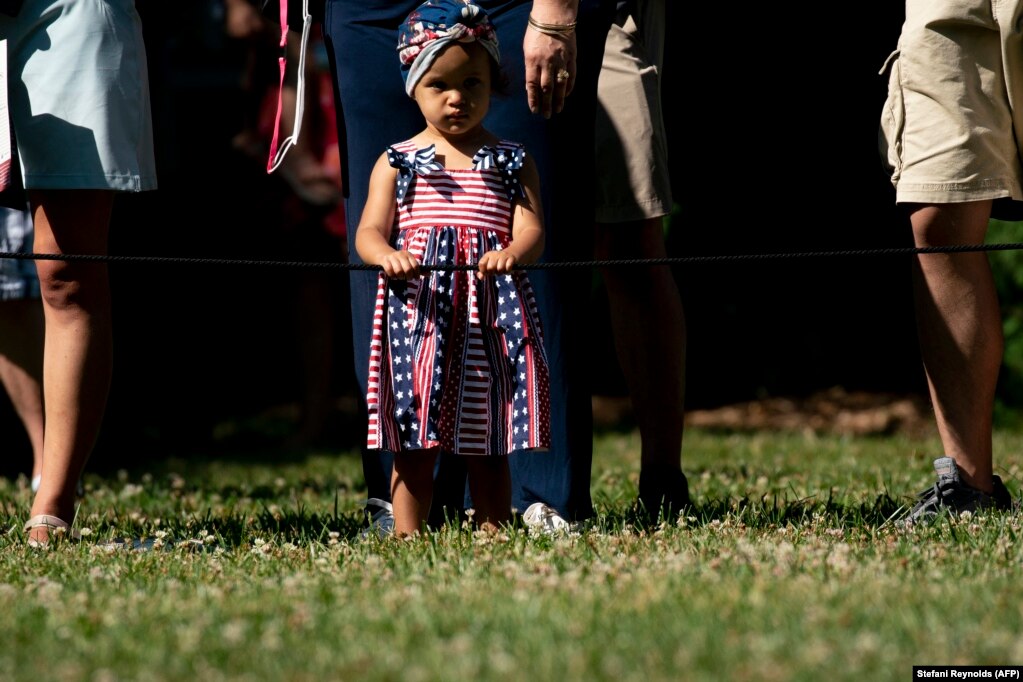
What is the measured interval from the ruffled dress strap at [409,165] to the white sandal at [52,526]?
1.21 m

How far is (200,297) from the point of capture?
328 inches

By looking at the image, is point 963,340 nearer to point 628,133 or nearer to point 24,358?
point 628,133

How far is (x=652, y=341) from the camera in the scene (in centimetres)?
428

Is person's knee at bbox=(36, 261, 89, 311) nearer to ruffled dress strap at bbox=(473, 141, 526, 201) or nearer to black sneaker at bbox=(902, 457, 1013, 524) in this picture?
ruffled dress strap at bbox=(473, 141, 526, 201)

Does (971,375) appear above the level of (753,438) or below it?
above

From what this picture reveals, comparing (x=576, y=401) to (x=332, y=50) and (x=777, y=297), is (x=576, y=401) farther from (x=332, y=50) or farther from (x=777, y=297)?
(x=777, y=297)

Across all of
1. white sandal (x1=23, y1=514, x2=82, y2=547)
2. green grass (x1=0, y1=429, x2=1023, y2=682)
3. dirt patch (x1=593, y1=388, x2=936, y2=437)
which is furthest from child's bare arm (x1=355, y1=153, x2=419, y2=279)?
dirt patch (x1=593, y1=388, x2=936, y2=437)

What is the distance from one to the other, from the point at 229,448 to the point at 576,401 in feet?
14.2

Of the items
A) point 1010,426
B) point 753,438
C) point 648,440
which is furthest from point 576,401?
point 1010,426

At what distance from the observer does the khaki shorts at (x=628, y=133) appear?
4.20 m

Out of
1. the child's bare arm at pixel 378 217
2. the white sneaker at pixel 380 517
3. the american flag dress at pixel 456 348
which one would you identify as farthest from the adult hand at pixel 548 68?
the white sneaker at pixel 380 517

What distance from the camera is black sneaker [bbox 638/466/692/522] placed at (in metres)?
4.20

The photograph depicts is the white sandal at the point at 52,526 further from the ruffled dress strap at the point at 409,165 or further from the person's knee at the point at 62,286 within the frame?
the ruffled dress strap at the point at 409,165

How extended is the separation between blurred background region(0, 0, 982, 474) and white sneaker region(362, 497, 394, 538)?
132 inches
